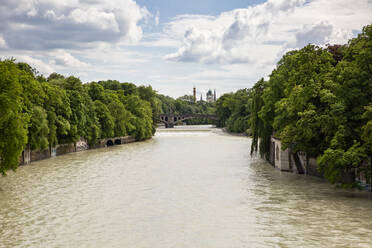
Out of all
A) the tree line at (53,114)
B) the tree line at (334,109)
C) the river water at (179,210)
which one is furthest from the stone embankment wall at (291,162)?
the tree line at (53,114)

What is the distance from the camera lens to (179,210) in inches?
1121

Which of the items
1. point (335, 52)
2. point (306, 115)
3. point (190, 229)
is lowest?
point (190, 229)

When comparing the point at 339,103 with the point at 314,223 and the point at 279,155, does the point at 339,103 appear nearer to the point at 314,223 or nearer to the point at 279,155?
the point at 314,223

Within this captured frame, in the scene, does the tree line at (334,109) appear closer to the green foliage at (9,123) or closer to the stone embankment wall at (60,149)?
the green foliage at (9,123)

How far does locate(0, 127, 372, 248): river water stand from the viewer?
2228cm

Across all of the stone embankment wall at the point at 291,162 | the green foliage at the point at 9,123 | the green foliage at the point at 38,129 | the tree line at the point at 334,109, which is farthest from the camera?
the green foliage at the point at 38,129

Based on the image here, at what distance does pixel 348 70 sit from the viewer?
3009 cm

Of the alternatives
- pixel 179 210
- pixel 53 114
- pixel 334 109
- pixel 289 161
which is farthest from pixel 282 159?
pixel 53 114

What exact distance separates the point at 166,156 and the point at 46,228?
131 feet

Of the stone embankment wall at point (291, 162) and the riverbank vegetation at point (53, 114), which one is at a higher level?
the riverbank vegetation at point (53, 114)

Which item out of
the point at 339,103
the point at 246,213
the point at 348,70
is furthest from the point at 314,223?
the point at 348,70

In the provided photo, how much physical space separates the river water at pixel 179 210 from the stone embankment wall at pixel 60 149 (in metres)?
7.90

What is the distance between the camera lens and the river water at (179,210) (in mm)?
22281

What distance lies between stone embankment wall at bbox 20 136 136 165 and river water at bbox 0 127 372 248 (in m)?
7.90
